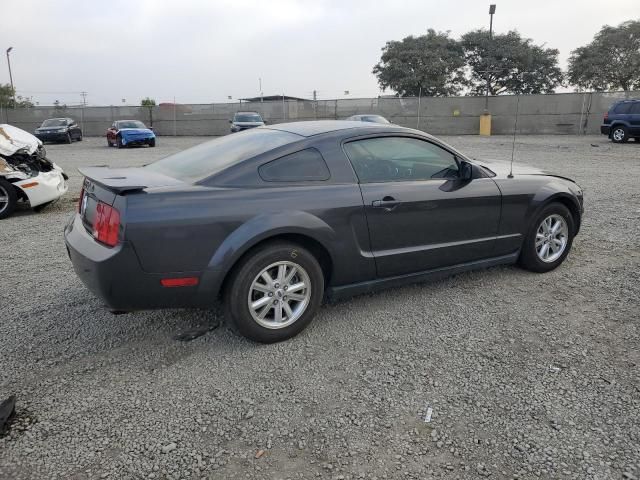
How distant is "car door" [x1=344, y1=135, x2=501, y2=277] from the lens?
368 cm

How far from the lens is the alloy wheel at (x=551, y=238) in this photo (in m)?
4.63

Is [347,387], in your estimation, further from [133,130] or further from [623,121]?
[133,130]

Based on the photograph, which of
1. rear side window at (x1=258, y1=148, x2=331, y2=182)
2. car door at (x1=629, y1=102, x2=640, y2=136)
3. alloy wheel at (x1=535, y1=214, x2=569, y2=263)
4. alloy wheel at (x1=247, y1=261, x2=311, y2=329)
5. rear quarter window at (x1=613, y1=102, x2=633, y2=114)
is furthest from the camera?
rear quarter window at (x1=613, y1=102, x2=633, y2=114)

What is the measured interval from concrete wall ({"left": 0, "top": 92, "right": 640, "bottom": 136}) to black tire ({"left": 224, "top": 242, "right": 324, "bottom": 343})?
26.3 meters

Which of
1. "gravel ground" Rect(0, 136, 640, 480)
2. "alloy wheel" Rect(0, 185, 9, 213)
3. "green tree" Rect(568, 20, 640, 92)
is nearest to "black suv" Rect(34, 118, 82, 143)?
"alloy wheel" Rect(0, 185, 9, 213)

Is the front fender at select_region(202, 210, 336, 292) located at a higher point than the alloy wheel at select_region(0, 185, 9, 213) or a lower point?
higher

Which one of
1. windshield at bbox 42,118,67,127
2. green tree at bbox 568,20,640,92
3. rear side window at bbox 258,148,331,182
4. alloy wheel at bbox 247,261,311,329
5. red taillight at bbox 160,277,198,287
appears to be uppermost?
green tree at bbox 568,20,640,92

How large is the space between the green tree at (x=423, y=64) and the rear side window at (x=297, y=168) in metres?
45.4

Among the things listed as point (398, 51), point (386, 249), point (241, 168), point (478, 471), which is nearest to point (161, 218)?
point (241, 168)

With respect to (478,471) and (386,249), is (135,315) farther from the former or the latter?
(478,471)

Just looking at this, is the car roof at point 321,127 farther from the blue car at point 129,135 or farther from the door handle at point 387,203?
the blue car at point 129,135

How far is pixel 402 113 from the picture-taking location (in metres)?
29.5

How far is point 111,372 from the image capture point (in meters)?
3.06

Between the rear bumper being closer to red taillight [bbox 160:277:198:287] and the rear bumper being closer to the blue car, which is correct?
red taillight [bbox 160:277:198:287]
